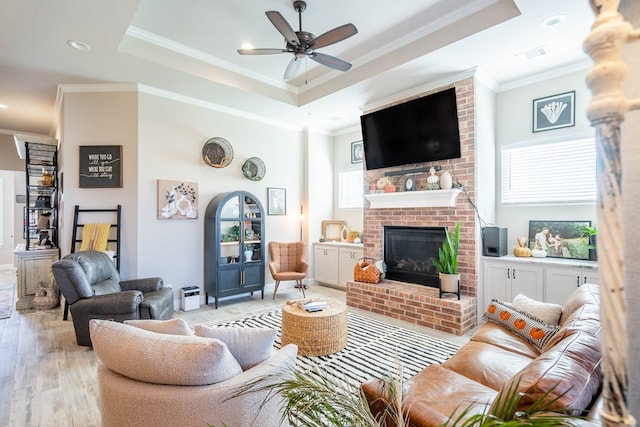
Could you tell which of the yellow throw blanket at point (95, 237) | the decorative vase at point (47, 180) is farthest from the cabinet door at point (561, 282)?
the decorative vase at point (47, 180)

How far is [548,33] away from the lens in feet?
10.3

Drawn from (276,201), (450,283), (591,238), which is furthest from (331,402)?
(276,201)

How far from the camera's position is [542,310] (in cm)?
252

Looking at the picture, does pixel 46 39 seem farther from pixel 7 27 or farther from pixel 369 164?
pixel 369 164

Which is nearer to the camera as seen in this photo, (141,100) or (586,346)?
(586,346)

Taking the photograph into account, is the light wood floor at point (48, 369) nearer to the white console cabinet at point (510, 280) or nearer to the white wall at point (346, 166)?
the white console cabinet at point (510, 280)

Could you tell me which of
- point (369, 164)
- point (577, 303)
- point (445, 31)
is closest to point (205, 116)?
point (369, 164)

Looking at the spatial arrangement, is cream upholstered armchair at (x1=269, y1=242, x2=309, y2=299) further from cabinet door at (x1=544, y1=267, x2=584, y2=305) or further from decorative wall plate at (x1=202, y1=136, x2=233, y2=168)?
cabinet door at (x1=544, y1=267, x2=584, y2=305)

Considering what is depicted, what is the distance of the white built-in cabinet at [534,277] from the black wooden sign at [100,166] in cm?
496

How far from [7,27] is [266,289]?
180 inches

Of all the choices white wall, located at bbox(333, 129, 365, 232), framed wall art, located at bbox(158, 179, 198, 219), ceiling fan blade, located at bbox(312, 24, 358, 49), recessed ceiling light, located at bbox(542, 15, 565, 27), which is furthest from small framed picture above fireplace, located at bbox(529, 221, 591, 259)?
framed wall art, located at bbox(158, 179, 198, 219)

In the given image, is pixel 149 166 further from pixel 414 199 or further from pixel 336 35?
pixel 414 199

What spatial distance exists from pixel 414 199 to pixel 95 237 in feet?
14.1

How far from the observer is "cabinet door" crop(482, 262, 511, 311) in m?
3.83
